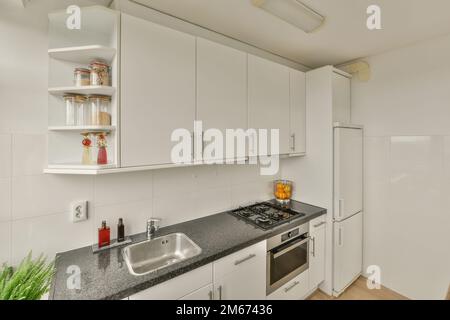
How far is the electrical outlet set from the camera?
3.98ft

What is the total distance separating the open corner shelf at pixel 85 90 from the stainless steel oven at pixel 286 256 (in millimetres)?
1386

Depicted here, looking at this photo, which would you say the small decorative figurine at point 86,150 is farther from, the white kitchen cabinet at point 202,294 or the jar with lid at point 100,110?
the white kitchen cabinet at point 202,294

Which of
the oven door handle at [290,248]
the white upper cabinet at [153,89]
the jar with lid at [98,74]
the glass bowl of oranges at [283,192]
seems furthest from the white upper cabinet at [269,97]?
the jar with lid at [98,74]

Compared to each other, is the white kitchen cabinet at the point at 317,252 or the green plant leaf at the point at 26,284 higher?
the green plant leaf at the point at 26,284

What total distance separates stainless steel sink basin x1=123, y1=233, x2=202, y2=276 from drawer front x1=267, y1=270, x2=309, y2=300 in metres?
0.70

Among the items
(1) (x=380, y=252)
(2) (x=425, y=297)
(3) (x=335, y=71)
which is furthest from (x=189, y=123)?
(2) (x=425, y=297)

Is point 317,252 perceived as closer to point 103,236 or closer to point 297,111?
point 297,111

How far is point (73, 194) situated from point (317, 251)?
6.35ft

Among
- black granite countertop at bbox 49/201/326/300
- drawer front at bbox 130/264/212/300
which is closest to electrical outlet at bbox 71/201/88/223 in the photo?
black granite countertop at bbox 49/201/326/300

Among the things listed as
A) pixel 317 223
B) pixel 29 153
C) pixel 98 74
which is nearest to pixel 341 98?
pixel 317 223

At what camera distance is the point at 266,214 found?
179cm

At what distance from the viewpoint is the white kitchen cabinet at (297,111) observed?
1945mm

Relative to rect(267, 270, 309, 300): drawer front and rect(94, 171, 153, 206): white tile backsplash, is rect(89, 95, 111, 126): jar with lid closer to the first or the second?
rect(94, 171, 153, 206): white tile backsplash
